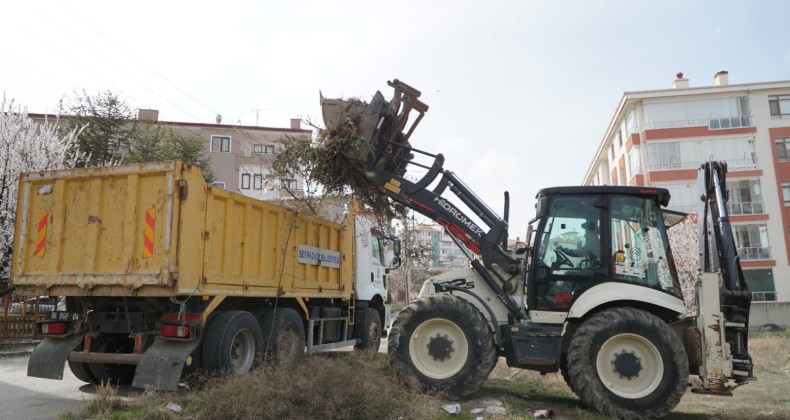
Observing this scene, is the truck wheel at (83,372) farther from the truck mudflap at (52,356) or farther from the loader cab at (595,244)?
the loader cab at (595,244)

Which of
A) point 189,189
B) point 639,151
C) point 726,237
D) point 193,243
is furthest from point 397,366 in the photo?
point 639,151

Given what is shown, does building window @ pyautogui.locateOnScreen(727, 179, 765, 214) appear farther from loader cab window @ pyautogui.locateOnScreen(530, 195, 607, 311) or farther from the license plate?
the license plate

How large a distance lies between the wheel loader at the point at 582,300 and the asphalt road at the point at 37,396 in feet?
12.9

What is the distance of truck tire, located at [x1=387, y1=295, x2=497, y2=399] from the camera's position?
680cm

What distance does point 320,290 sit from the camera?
9812 mm

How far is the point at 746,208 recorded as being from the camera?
3272cm

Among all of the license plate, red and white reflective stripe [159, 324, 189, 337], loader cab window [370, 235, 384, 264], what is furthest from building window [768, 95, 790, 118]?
the license plate

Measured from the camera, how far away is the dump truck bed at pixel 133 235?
254 inches

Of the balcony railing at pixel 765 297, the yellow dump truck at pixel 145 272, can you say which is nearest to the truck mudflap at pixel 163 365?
the yellow dump truck at pixel 145 272

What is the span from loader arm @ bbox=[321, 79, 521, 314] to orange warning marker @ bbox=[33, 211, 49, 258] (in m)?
3.84

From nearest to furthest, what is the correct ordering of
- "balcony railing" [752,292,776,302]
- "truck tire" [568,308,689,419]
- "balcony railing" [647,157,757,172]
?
"truck tire" [568,308,689,419] → "balcony railing" [752,292,776,302] → "balcony railing" [647,157,757,172]

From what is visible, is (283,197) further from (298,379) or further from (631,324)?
(631,324)

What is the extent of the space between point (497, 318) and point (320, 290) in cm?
365

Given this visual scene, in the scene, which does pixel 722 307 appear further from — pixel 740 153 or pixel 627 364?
pixel 740 153
